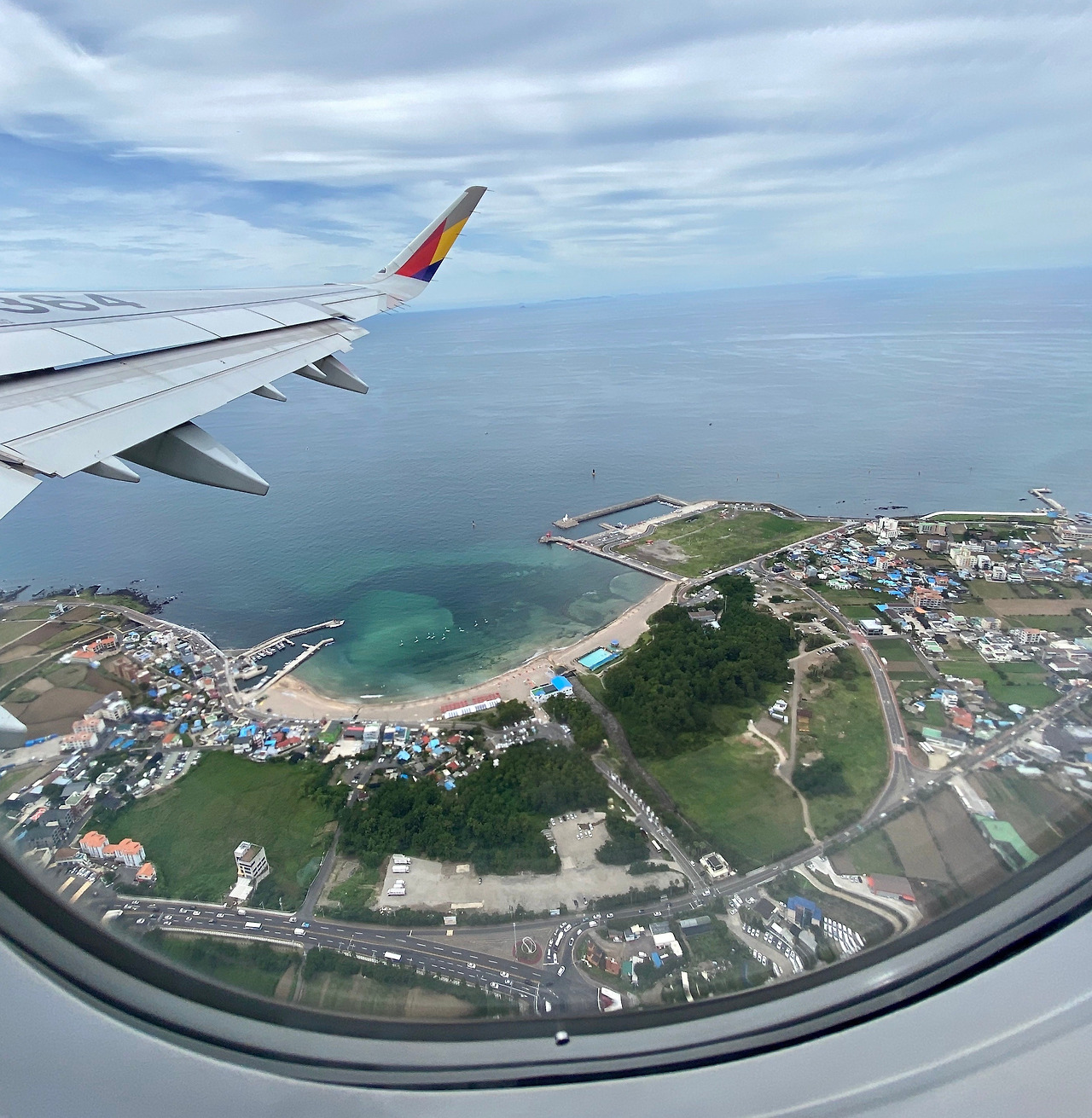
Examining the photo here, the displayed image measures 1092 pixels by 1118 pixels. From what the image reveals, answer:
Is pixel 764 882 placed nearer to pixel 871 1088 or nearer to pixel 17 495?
pixel 871 1088

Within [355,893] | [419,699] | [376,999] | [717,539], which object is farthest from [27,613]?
[717,539]

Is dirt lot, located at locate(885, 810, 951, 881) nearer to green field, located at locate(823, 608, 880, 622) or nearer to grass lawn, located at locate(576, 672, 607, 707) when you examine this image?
grass lawn, located at locate(576, 672, 607, 707)

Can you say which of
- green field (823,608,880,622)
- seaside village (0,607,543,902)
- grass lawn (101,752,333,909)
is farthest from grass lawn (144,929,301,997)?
green field (823,608,880,622)

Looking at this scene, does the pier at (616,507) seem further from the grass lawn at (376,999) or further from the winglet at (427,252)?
the grass lawn at (376,999)

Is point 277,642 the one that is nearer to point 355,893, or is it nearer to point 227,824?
point 227,824

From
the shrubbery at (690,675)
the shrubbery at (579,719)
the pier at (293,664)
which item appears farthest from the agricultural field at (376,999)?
the pier at (293,664)
